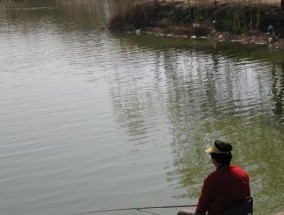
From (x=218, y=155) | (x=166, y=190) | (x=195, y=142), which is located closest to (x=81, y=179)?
(x=166, y=190)

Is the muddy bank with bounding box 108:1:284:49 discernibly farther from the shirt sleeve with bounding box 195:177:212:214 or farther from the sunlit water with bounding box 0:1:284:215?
the shirt sleeve with bounding box 195:177:212:214

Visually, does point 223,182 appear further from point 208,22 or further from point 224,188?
point 208,22

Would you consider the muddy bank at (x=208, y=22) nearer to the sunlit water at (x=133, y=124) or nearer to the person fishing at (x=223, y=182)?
the sunlit water at (x=133, y=124)

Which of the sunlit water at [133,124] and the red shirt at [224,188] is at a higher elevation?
the red shirt at [224,188]

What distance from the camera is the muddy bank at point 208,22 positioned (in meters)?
31.7

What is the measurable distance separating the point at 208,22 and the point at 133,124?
22084 mm

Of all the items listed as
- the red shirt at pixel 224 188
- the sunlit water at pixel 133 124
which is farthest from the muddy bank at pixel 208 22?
the red shirt at pixel 224 188

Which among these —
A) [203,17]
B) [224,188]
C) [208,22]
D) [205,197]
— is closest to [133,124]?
[205,197]

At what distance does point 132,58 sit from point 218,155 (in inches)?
897

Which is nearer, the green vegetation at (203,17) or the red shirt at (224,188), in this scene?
the red shirt at (224,188)

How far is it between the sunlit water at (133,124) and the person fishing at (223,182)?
10.4 ft

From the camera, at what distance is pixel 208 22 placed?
3569cm

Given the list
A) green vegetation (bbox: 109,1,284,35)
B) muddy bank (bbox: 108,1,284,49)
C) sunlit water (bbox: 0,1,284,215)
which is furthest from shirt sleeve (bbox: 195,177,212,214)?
green vegetation (bbox: 109,1,284,35)

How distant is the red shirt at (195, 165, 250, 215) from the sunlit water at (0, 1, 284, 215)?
3.13 meters
